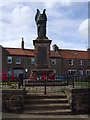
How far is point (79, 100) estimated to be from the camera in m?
8.26

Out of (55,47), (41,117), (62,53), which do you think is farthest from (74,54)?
(41,117)

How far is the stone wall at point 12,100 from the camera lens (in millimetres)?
8073

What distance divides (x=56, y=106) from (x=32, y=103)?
1185 mm

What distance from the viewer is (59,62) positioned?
45188 mm

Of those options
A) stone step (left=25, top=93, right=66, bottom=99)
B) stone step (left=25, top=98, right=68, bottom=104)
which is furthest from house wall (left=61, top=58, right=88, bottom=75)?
stone step (left=25, top=98, right=68, bottom=104)

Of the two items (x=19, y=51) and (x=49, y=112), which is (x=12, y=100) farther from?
(x=19, y=51)

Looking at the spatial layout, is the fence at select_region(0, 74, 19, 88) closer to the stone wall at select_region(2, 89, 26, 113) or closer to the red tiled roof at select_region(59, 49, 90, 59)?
the stone wall at select_region(2, 89, 26, 113)

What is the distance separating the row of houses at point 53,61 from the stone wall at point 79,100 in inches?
1233

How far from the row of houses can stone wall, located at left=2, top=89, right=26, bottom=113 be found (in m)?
31.9

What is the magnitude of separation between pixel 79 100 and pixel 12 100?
3.04 metres

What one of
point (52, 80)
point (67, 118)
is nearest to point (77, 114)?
point (67, 118)

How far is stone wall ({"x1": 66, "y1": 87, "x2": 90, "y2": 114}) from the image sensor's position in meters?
8.16

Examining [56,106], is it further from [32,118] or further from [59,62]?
[59,62]

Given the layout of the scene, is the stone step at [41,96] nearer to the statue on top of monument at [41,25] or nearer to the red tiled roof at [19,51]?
the statue on top of monument at [41,25]
